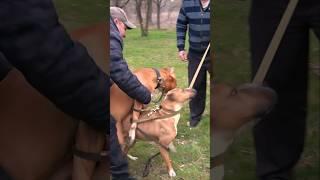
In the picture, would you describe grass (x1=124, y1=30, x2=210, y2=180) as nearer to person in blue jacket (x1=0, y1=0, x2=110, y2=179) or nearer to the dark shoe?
the dark shoe

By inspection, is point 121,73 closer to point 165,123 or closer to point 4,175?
point 165,123

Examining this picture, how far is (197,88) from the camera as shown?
1470mm

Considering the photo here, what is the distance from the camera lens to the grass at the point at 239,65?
146 centimetres

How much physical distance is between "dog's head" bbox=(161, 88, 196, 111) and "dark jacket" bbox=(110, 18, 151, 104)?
2.4 inches

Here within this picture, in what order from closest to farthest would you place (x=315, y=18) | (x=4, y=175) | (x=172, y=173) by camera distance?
Result: (x=315, y=18)
(x=172, y=173)
(x=4, y=175)

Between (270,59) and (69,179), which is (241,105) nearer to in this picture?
(270,59)

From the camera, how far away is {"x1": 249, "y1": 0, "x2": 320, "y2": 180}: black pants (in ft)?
4.74

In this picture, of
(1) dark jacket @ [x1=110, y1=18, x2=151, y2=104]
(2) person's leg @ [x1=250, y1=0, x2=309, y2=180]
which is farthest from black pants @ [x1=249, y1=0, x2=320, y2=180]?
(1) dark jacket @ [x1=110, y1=18, x2=151, y2=104]

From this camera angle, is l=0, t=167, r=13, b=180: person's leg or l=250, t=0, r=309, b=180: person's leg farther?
l=0, t=167, r=13, b=180: person's leg

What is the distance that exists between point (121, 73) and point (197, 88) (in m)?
0.24

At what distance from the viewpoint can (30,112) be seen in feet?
5.33

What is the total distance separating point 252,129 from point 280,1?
40 cm

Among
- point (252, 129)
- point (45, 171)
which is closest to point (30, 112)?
point (45, 171)

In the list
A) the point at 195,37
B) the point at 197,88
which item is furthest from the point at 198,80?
the point at 195,37
